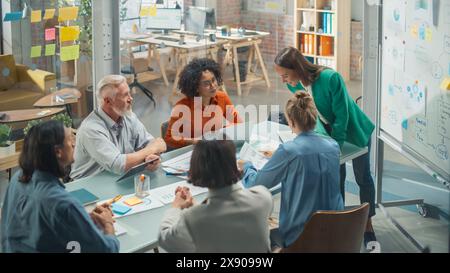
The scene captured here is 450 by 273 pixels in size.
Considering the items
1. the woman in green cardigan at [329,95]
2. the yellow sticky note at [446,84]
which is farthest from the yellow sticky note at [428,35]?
the woman in green cardigan at [329,95]

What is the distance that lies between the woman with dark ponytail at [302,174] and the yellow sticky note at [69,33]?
2.72 metres

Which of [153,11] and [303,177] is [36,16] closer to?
[153,11]

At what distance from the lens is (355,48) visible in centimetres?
661

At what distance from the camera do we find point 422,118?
447 centimetres

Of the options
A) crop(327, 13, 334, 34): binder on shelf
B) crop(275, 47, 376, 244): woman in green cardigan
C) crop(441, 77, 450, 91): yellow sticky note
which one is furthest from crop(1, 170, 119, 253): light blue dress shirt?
crop(327, 13, 334, 34): binder on shelf

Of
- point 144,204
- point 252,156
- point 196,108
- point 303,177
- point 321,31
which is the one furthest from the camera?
point 321,31

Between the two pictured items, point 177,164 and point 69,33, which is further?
point 69,33

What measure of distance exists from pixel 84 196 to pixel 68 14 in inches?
95.6

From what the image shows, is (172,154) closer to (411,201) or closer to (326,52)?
(411,201)

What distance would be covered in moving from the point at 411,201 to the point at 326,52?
2894 mm

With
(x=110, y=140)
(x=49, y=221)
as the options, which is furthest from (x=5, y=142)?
(x=49, y=221)

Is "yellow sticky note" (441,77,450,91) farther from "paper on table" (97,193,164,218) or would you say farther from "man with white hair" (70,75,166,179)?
"paper on table" (97,193,164,218)

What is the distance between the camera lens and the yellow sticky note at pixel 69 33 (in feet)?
17.9
